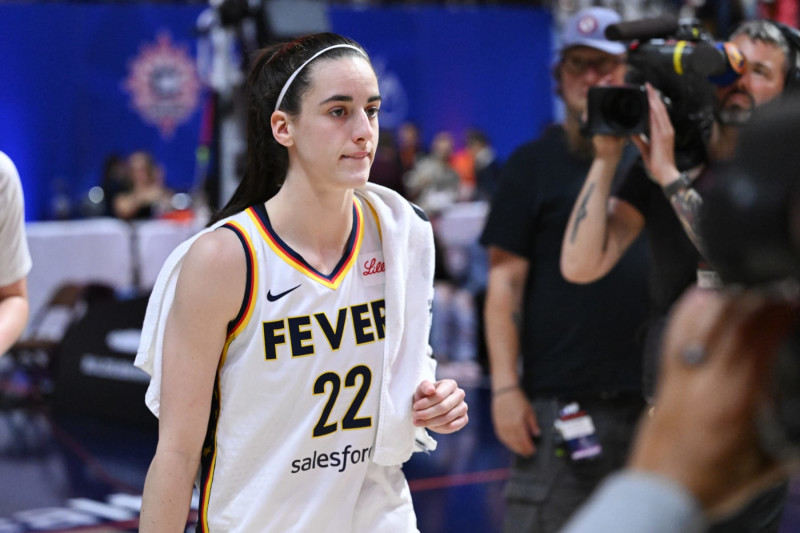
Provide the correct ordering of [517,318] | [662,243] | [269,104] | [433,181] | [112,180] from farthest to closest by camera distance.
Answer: [433,181] → [112,180] → [517,318] → [662,243] → [269,104]

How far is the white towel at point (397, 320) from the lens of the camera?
246 cm

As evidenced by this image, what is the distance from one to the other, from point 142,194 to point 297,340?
31.3 feet

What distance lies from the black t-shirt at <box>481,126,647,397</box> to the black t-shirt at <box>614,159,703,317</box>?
392 millimetres

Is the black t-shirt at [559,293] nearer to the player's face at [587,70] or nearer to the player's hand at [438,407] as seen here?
the player's face at [587,70]

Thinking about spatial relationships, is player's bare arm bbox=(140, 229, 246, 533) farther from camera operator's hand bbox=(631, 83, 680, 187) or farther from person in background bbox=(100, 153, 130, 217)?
person in background bbox=(100, 153, 130, 217)

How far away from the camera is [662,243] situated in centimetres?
299

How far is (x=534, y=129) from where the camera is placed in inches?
731

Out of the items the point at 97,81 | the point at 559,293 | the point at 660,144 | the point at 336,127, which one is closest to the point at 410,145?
the point at 97,81

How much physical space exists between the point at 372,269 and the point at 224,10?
4979mm

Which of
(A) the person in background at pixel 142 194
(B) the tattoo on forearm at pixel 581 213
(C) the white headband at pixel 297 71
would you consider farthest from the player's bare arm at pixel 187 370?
(A) the person in background at pixel 142 194

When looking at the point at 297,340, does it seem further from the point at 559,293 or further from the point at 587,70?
the point at 587,70

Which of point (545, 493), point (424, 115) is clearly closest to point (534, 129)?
Answer: point (424, 115)

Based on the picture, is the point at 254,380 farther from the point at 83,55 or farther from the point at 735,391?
the point at 83,55

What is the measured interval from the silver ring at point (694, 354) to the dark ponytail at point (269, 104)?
5.42ft
